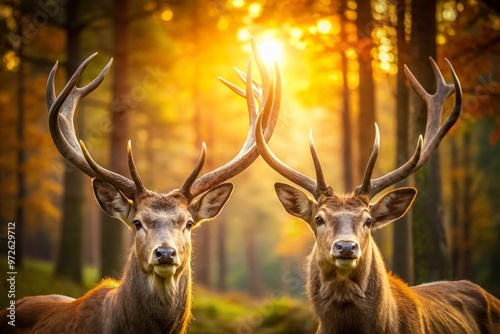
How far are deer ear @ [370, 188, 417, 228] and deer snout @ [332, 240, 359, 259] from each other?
99 cm

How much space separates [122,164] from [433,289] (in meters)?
8.39

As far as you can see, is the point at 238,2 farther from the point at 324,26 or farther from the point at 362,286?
→ the point at 362,286

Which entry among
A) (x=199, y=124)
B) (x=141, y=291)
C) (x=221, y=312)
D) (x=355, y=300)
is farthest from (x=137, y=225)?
(x=199, y=124)

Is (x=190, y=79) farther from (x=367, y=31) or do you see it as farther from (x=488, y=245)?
(x=488, y=245)

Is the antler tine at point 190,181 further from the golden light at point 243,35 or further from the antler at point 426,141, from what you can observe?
the golden light at point 243,35

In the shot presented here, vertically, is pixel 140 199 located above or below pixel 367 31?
below

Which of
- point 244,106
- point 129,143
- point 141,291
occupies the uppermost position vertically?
point 244,106

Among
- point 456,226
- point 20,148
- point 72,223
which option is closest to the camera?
point 72,223

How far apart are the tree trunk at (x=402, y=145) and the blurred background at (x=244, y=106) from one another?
0.02 m

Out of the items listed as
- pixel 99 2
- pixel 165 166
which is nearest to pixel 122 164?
pixel 99 2

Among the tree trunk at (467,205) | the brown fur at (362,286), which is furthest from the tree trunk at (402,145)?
the tree trunk at (467,205)

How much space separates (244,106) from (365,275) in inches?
728

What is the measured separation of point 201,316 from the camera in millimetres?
14727

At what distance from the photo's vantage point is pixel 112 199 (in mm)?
6688
